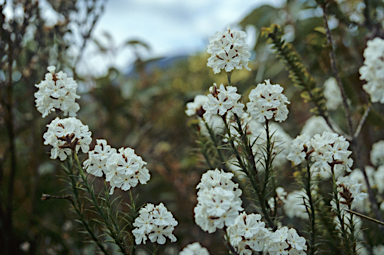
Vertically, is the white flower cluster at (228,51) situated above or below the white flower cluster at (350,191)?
above

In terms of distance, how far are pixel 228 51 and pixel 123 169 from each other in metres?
0.52

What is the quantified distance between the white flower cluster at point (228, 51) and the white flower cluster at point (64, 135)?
1.63 ft

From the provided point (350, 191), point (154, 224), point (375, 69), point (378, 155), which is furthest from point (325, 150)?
point (378, 155)

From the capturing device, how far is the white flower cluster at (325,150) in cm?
102

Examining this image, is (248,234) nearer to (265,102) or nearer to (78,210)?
(265,102)

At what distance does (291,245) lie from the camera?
954 mm

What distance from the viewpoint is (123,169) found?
3.18 ft

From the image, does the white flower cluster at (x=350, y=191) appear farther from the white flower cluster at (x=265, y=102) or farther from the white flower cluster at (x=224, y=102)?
the white flower cluster at (x=224, y=102)

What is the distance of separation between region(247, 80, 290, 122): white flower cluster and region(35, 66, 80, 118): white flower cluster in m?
0.64

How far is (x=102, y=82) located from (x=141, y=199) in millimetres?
1310

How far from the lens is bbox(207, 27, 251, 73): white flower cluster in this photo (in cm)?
102

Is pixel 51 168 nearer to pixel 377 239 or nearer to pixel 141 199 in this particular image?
pixel 141 199

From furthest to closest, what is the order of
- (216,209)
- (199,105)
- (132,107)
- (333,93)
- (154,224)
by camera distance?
(132,107) < (333,93) < (199,105) < (154,224) < (216,209)

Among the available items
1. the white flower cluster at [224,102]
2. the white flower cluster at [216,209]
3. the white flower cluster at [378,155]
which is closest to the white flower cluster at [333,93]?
the white flower cluster at [378,155]
